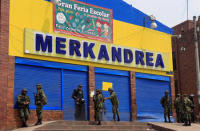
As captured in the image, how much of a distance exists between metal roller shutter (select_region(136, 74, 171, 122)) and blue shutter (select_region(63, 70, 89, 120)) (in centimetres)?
399

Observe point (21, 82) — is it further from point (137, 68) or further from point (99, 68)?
point (137, 68)

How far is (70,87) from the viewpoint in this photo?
18.2 m

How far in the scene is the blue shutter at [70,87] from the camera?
1783 centimetres

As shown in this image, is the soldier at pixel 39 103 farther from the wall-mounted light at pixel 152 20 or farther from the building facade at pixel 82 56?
the wall-mounted light at pixel 152 20

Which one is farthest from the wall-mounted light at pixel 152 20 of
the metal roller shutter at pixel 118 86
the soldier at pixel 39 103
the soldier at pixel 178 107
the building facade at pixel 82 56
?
the soldier at pixel 39 103

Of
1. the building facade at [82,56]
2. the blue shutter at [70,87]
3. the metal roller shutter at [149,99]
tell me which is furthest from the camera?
the metal roller shutter at [149,99]

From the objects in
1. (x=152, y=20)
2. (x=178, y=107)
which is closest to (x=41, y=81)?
(x=178, y=107)

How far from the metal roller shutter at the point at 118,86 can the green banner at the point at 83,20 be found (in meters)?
2.06

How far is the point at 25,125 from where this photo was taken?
50.3 feet

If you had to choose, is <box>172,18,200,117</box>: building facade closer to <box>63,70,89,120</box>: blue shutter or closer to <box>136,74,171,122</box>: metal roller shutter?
<box>136,74,171,122</box>: metal roller shutter

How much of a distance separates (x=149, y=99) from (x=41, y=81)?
7.88 metres

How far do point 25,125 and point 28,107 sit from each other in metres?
0.86

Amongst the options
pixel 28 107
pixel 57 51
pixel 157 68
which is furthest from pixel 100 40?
pixel 28 107

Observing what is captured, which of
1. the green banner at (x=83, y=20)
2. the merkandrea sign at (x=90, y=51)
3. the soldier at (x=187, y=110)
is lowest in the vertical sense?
the soldier at (x=187, y=110)
